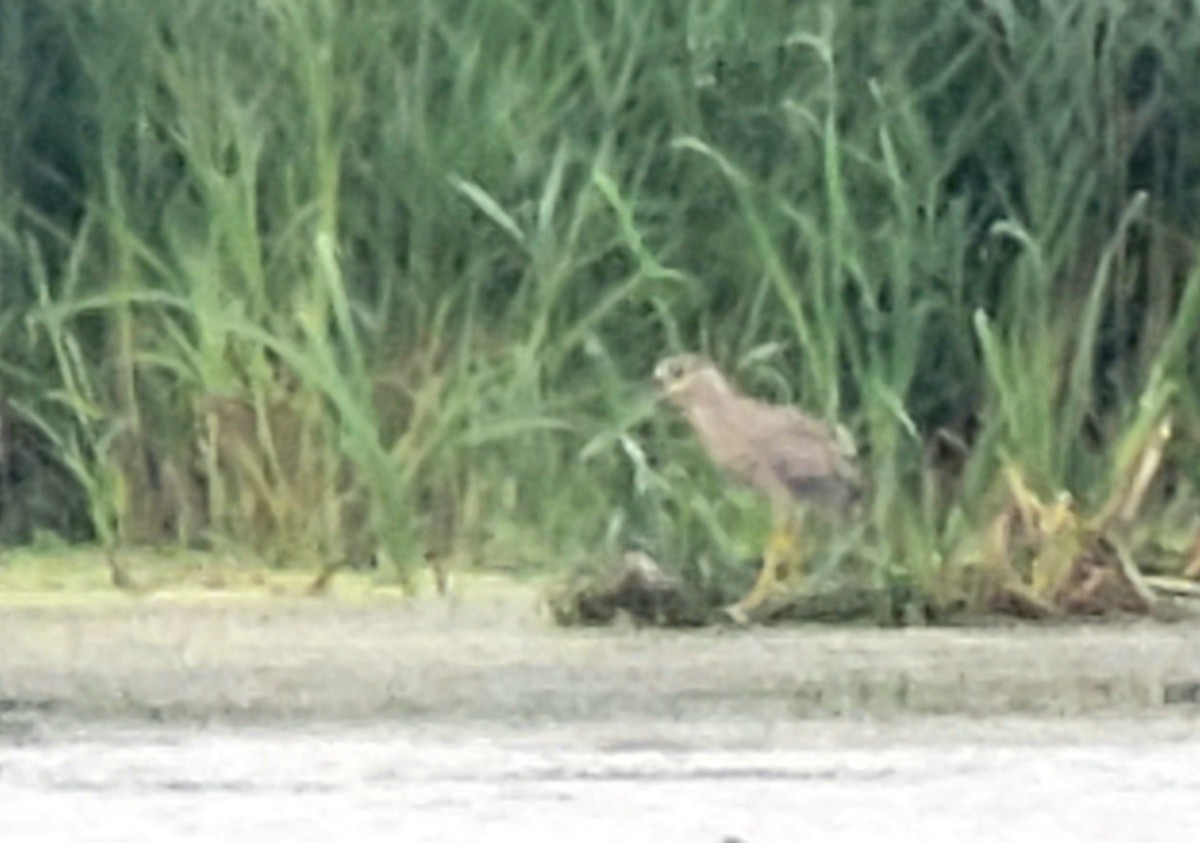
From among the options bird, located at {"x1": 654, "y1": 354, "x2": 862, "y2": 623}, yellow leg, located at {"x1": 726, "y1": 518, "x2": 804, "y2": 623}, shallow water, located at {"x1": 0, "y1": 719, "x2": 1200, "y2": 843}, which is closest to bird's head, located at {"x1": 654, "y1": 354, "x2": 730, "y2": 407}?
bird, located at {"x1": 654, "y1": 354, "x2": 862, "y2": 623}

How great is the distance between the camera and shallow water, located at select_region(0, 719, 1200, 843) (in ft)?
7.15

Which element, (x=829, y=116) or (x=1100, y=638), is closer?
(x=1100, y=638)

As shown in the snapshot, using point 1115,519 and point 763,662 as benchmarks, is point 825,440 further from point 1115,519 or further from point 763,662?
point 763,662

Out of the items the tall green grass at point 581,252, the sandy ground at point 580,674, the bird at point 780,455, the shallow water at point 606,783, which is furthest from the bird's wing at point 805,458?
the shallow water at point 606,783

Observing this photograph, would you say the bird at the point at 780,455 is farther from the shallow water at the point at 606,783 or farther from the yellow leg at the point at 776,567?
the shallow water at the point at 606,783

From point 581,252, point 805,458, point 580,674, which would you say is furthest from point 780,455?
point 580,674

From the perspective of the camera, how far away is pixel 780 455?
286cm

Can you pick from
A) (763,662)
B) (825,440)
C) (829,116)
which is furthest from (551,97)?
(763,662)

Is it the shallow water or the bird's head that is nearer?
the shallow water

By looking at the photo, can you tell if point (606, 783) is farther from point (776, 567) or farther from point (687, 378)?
point (687, 378)

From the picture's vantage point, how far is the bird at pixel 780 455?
2.83 meters

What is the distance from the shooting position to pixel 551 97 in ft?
10.5

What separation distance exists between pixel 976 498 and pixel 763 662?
26.3 inches

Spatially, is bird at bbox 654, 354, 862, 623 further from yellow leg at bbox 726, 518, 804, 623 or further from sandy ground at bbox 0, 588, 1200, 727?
sandy ground at bbox 0, 588, 1200, 727
